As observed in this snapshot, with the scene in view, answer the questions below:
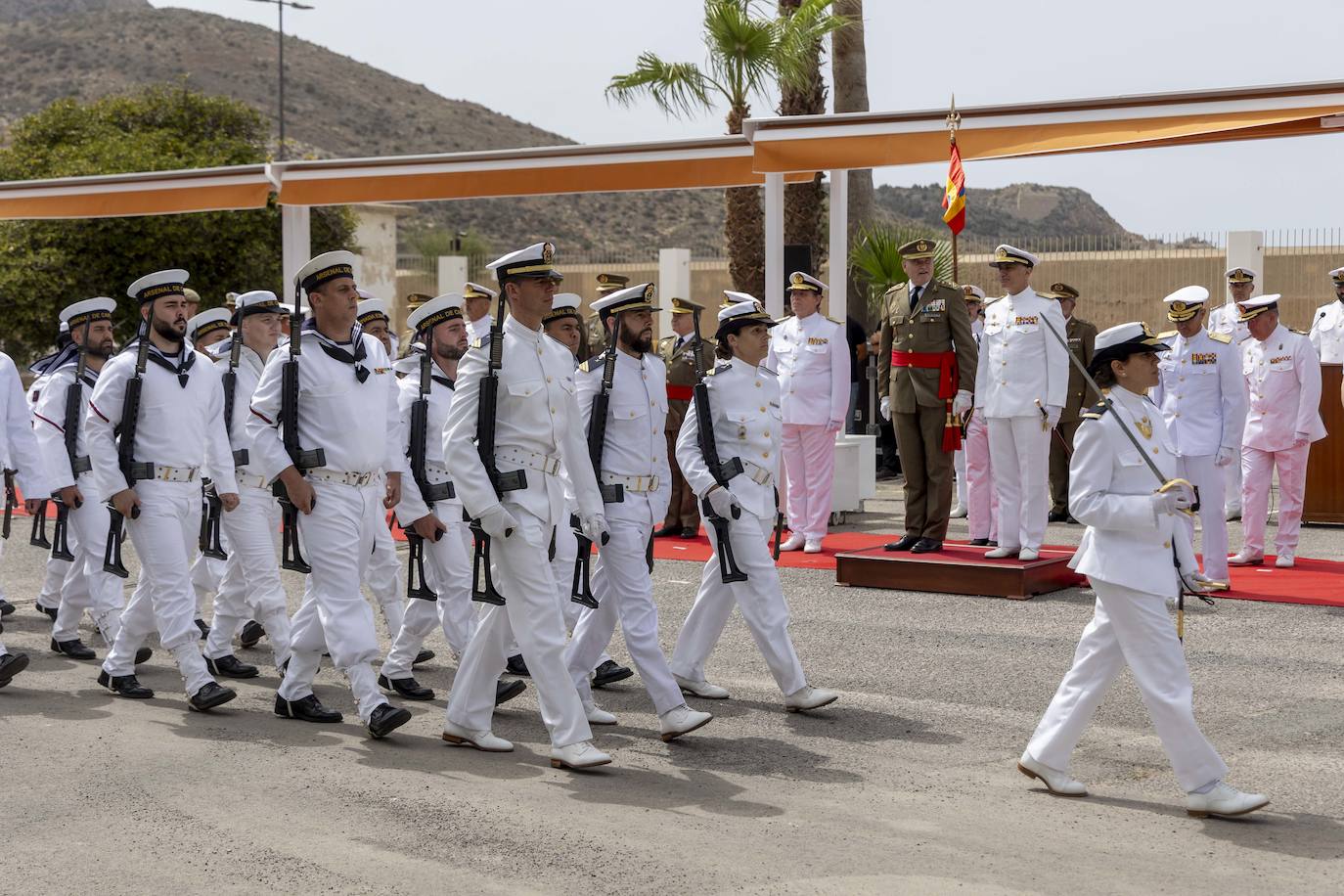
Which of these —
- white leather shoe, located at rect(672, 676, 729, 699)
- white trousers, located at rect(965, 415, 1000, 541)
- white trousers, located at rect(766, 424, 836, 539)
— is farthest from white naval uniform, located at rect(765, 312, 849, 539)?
white leather shoe, located at rect(672, 676, 729, 699)

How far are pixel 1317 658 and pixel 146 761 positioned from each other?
5985 millimetres

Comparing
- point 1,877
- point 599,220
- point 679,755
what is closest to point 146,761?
point 1,877

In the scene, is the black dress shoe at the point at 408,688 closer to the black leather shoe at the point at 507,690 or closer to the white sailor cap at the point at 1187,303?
the black leather shoe at the point at 507,690

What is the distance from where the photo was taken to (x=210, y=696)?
7.67m

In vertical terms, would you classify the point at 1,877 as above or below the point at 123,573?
below

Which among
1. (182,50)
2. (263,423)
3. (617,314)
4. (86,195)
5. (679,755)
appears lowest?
(679,755)

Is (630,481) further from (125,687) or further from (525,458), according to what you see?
(125,687)

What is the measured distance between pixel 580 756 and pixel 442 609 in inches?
86.0

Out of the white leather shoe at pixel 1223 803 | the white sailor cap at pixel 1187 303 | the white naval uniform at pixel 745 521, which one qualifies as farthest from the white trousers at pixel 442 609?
the white sailor cap at pixel 1187 303

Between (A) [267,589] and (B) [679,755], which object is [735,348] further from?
(A) [267,589]

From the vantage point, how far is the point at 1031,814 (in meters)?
5.90

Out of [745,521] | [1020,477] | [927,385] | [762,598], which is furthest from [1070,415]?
[762,598]

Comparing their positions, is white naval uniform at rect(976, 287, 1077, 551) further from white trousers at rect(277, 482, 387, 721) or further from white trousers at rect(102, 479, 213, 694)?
white trousers at rect(102, 479, 213, 694)

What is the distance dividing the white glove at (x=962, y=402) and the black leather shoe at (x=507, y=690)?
466cm
